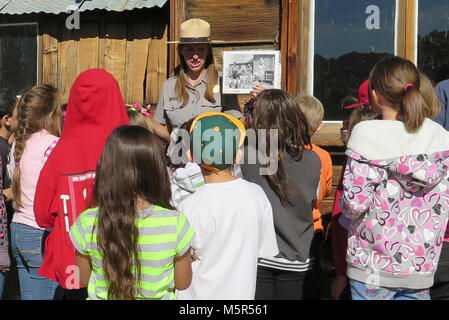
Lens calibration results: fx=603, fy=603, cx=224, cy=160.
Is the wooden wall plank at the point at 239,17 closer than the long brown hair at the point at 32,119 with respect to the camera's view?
No

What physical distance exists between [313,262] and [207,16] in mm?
2715

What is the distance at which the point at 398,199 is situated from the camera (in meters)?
2.83

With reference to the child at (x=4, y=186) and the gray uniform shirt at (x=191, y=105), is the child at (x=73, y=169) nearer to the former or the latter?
the child at (x=4, y=186)

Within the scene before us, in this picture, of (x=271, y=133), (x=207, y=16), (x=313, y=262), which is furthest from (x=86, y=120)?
(x=207, y=16)

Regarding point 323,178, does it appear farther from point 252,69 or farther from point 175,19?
point 175,19

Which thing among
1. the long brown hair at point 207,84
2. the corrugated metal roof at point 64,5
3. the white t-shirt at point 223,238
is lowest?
the white t-shirt at point 223,238

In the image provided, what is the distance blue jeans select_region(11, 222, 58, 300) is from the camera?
3553mm

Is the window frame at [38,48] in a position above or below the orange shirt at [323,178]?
above

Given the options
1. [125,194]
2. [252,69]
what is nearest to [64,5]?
[252,69]

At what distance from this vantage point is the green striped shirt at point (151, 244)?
8.00 feet

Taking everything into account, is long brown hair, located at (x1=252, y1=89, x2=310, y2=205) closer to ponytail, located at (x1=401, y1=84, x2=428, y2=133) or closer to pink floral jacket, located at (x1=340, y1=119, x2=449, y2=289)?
pink floral jacket, located at (x1=340, y1=119, x2=449, y2=289)

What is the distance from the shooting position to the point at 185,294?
284cm

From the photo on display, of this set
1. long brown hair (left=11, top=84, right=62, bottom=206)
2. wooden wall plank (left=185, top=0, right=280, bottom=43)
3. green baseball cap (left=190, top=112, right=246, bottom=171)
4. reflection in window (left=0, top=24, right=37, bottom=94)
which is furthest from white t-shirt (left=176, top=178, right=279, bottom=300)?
reflection in window (left=0, top=24, right=37, bottom=94)

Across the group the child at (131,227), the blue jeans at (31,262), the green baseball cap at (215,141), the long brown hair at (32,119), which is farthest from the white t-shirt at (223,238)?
the long brown hair at (32,119)
